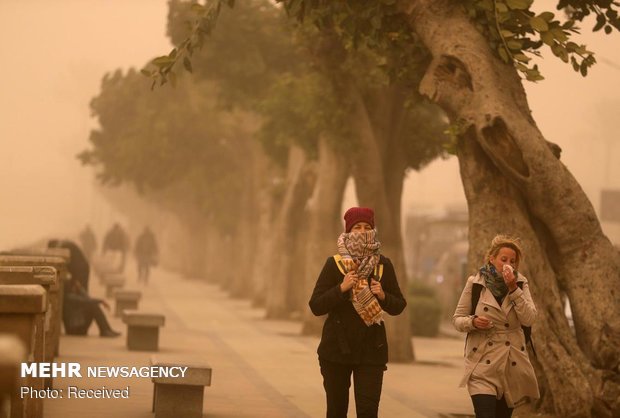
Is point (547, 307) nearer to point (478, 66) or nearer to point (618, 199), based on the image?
point (478, 66)

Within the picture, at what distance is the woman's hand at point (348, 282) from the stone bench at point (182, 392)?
3.73m

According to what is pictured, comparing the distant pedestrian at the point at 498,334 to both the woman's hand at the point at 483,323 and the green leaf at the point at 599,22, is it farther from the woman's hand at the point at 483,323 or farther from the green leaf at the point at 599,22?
the green leaf at the point at 599,22

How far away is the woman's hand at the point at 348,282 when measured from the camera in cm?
877

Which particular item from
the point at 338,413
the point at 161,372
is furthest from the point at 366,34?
the point at 338,413

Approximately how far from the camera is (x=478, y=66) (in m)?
13.9

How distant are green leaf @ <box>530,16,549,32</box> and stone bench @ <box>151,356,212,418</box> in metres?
4.47

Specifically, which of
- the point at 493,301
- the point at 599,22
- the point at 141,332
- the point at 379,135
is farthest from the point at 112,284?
the point at 493,301

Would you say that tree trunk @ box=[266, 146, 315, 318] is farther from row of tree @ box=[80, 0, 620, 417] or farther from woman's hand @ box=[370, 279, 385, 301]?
woman's hand @ box=[370, 279, 385, 301]

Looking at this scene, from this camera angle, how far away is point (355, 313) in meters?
8.90

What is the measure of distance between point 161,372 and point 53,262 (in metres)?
2.12

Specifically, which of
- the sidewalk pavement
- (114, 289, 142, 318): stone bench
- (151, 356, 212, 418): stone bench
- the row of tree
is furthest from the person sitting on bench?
(151, 356, 212, 418): stone bench

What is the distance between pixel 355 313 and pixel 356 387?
47 centimetres

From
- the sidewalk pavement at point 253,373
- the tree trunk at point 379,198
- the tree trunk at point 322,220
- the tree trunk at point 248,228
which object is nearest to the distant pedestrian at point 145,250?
the tree trunk at point 248,228

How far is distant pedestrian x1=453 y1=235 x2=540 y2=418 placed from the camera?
8758mm
